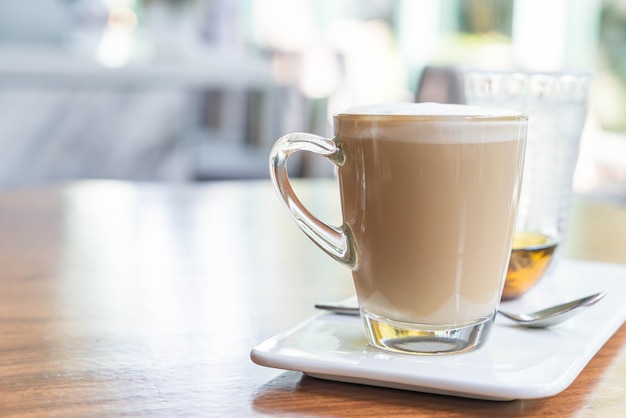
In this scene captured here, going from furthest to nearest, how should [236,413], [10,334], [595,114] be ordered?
[595,114] < [10,334] < [236,413]

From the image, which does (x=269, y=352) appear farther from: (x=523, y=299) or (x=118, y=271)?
(x=118, y=271)

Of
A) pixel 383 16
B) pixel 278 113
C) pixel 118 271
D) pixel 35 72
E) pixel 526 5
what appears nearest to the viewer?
pixel 118 271

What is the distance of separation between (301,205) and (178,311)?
15cm

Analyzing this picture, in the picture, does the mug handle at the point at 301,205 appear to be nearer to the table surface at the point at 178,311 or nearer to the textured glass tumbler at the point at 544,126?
the table surface at the point at 178,311

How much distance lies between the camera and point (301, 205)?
1.44 feet

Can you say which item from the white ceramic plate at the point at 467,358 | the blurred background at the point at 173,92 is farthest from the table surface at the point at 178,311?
the blurred background at the point at 173,92

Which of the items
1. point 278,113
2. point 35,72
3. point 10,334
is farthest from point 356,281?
point 278,113

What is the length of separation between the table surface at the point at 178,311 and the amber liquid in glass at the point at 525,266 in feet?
0.22

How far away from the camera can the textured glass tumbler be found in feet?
1.98

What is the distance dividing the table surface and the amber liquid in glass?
66 millimetres

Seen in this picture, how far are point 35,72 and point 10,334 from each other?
190 cm

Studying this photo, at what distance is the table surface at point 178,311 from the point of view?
373mm

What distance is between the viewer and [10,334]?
0.49 meters

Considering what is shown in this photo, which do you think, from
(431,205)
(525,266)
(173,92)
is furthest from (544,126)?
(173,92)
